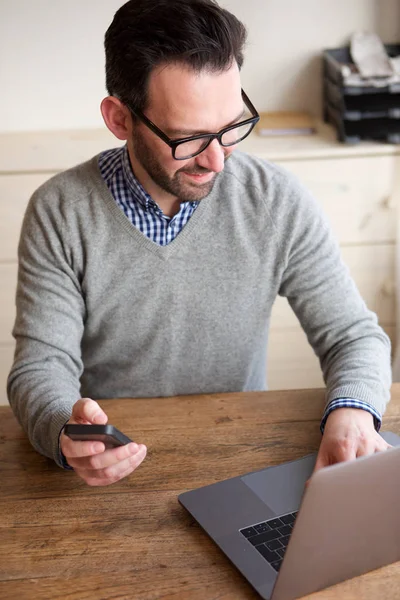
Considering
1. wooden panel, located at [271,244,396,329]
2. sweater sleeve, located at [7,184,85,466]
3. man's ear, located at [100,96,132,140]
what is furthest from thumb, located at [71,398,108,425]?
wooden panel, located at [271,244,396,329]

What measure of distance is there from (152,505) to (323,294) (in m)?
0.62

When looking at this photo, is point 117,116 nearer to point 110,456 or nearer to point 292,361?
point 110,456

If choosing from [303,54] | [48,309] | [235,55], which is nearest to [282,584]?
[48,309]

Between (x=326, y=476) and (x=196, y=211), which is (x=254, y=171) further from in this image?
(x=326, y=476)

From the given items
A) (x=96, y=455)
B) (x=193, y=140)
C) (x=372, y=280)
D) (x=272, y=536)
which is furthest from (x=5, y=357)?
(x=272, y=536)

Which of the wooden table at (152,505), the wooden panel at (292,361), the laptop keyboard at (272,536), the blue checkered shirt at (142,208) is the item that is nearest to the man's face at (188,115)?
the blue checkered shirt at (142,208)

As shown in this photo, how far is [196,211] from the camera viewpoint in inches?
64.4

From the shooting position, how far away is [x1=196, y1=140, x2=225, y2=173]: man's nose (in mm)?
1434

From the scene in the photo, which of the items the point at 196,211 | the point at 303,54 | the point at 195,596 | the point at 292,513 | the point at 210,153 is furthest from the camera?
the point at 303,54

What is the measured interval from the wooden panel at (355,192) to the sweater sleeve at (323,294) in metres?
0.99

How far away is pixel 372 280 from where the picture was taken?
2795mm

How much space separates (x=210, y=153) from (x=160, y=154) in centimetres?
10

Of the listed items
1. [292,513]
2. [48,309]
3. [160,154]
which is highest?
[160,154]

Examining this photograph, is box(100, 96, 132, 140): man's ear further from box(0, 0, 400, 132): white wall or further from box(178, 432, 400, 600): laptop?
box(0, 0, 400, 132): white wall
